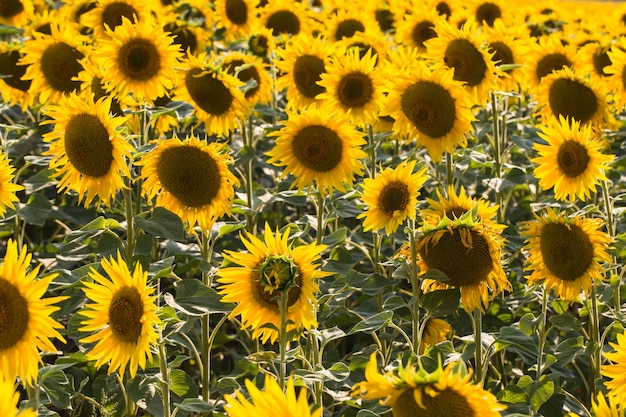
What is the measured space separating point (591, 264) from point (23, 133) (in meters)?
3.27

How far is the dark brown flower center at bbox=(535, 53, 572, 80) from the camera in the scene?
16.3 ft

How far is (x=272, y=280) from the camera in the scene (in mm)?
2656

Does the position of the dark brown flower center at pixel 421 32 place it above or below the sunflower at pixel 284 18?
below

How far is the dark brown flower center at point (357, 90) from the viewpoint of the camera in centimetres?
430

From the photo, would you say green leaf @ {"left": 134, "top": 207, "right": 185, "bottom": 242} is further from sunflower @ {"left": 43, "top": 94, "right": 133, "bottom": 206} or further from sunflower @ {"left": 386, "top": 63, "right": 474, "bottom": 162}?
sunflower @ {"left": 386, "top": 63, "right": 474, "bottom": 162}

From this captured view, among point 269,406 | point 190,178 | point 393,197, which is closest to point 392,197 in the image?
point 393,197

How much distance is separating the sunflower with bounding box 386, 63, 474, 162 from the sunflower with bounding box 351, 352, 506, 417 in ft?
7.53

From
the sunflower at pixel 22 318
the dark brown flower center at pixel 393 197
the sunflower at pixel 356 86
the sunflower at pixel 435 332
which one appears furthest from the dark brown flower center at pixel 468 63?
the sunflower at pixel 22 318

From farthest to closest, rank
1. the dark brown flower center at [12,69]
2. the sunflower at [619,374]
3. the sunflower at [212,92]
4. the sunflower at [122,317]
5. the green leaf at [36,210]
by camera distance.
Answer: the dark brown flower center at [12,69], the sunflower at [212,92], the green leaf at [36,210], the sunflower at [122,317], the sunflower at [619,374]

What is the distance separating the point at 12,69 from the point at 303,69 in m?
1.54

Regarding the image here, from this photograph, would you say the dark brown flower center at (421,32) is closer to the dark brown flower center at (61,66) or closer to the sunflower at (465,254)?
the dark brown flower center at (61,66)

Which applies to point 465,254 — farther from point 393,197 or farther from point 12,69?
point 12,69

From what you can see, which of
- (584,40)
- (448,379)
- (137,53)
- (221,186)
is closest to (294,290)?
(221,186)

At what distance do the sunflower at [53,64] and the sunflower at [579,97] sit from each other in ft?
7.71
